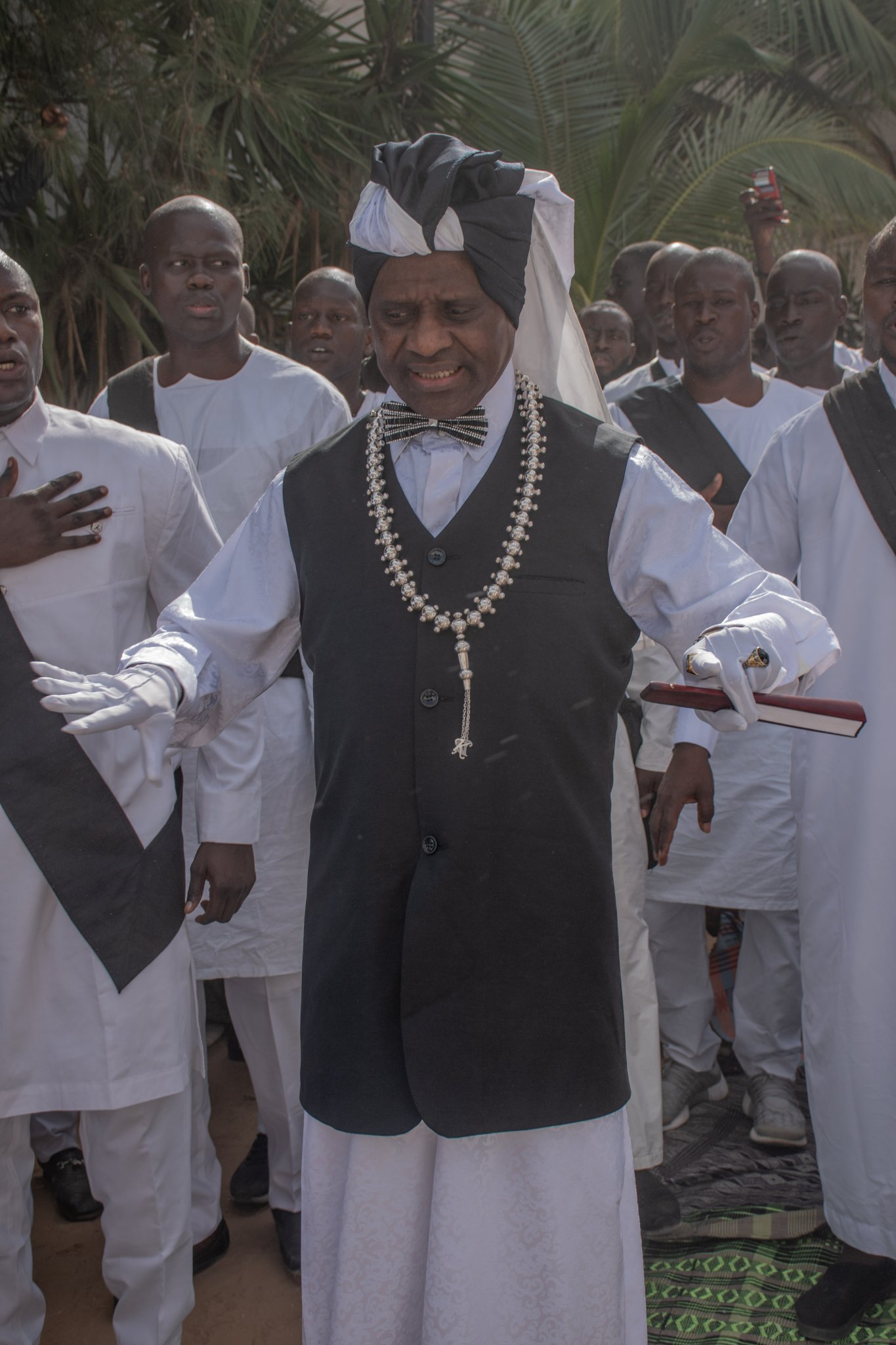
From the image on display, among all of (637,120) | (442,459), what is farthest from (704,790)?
(637,120)

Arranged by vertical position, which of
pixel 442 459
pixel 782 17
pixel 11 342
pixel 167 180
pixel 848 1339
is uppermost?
pixel 782 17

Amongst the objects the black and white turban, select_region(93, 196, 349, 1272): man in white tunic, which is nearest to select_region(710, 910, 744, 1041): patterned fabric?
select_region(93, 196, 349, 1272): man in white tunic

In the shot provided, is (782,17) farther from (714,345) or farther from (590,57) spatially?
(714,345)

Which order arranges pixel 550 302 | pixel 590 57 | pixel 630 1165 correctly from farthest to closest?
pixel 590 57, pixel 550 302, pixel 630 1165

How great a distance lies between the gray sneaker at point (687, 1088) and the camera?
13.5ft

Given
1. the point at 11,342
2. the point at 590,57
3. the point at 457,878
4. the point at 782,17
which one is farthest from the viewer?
the point at 782,17

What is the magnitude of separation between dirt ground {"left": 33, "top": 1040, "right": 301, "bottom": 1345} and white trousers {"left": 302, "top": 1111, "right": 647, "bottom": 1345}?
0.95 m

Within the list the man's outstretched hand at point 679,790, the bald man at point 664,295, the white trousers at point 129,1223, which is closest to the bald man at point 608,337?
the bald man at point 664,295

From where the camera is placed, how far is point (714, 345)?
15.2ft

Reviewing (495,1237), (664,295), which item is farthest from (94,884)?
(664,295)

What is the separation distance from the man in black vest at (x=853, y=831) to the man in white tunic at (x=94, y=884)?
1338 mm

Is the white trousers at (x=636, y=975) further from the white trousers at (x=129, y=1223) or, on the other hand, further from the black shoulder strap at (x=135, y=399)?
the black shoulder strap at (x=135, y=399)

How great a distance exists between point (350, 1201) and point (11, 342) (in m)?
1.90

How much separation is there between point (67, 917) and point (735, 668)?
62.0 inches
